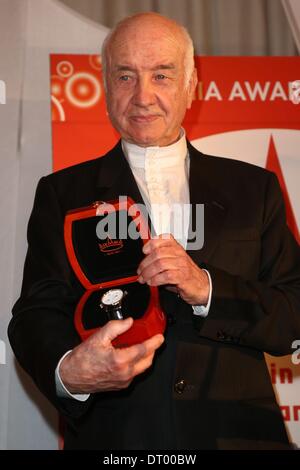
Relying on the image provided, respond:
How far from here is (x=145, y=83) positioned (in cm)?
200

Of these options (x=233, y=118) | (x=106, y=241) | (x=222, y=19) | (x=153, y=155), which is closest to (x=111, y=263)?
(x=106, y=241)

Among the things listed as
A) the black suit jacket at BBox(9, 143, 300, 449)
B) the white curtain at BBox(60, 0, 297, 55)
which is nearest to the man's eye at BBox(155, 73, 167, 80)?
the black suit jacket at BBox(9, 143, 300, 449)

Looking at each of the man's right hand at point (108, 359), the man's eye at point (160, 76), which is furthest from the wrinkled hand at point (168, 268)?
the man's eye at point (160, 76)

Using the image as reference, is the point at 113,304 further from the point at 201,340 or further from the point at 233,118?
the point at 233,118

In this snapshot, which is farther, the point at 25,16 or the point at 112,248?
the point at 25,16

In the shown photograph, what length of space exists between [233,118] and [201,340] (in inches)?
50.9

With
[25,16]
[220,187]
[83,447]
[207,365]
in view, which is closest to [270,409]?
[207,365]

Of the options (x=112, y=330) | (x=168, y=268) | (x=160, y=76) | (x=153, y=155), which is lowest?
(x=112, y=330)

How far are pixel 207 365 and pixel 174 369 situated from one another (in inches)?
3.2

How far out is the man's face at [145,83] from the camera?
2.01m

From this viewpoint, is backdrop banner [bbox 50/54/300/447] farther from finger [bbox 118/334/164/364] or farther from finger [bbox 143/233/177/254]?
finger [bbox 118/334/164/364]

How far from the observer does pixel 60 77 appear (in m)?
2.80

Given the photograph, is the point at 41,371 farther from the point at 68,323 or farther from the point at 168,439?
the point at 168,439

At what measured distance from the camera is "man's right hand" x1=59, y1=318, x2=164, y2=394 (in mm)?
1479
